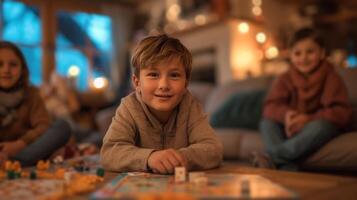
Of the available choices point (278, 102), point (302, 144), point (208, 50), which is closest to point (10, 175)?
point (302, 144)

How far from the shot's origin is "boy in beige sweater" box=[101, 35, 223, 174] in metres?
0.93

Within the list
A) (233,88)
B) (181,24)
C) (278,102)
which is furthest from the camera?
(181,24)

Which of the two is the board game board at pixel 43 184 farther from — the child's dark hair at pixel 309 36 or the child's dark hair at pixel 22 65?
the child's dark hair at pixel 309 36

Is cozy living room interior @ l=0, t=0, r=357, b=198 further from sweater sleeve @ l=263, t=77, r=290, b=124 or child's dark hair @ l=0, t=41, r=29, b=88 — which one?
child's dark hair @ l=0, t=41, r=29, b=88

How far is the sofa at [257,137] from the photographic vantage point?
1.36m

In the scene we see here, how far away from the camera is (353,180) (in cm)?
74

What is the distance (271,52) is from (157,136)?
11.3 feet

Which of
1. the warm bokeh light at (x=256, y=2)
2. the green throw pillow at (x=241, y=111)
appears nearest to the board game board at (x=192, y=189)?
the green throw pillow at (x=241, y=111)

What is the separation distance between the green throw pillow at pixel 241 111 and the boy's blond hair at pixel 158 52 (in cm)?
122

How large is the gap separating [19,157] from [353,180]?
104 centimetres

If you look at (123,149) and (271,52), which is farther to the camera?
(271,52)

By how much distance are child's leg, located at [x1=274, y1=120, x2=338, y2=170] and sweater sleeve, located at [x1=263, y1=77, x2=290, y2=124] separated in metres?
0.23

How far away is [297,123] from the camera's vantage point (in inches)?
59.9

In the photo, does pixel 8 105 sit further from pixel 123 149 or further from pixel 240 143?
pixel 240 143
